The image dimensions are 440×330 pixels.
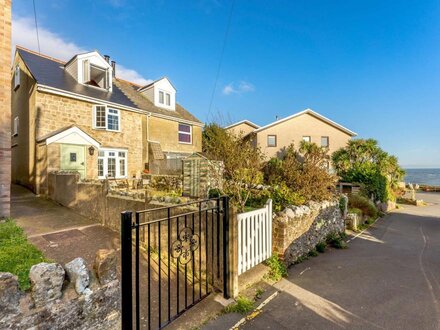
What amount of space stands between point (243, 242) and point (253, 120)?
90.9ft

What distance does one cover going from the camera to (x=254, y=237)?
480cm

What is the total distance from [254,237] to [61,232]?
5.50 m

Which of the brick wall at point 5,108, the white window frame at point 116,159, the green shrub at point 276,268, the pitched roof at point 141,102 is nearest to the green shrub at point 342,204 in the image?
the green shrub at point 276,268

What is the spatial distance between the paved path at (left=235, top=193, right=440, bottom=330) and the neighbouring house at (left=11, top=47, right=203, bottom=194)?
12074 millimetres

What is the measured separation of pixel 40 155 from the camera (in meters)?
11.9

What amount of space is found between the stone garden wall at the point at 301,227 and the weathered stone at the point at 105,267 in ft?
13.4

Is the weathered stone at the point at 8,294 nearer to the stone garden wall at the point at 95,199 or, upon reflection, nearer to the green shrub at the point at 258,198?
the stone garden wall at the point at 95,199

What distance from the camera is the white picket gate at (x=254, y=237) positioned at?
174 inches

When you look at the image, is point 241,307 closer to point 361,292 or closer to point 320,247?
point 361,292

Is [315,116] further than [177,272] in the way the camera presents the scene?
Yes

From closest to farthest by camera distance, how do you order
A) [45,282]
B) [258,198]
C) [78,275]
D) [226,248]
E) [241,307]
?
[45,282] → [78,275] → [241,307] → [226,248] → [258,198]

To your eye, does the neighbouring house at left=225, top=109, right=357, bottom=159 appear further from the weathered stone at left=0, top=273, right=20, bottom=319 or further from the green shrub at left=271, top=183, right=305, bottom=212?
the weathered stone at left=0, top=273, right=20, bottom=319

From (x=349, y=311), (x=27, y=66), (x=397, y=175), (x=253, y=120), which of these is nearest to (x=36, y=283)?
(x=349, y=311)

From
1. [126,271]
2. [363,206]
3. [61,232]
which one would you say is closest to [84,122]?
[61,232]
